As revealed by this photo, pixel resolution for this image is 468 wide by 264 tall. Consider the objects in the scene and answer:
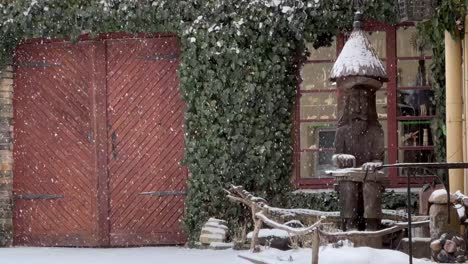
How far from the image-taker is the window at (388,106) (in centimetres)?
1140

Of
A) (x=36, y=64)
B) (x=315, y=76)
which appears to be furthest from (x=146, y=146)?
(x=315, y=76)

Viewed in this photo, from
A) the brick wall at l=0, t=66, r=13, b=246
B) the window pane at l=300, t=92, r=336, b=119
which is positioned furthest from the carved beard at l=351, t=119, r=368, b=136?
the brick wall at l=0, t=66, r=13, b=246

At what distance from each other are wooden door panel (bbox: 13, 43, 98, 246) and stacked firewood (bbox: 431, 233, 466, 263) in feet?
20.0

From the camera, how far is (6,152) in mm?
12148

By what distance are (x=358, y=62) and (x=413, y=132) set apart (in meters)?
3.10

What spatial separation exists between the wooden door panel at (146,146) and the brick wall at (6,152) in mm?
1330

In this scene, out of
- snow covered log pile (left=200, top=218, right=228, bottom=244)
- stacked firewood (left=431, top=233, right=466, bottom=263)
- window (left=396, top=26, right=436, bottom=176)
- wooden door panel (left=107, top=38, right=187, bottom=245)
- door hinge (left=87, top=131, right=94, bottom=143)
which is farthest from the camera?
door hinge (left=87, top=131, right=94, bottom=143)

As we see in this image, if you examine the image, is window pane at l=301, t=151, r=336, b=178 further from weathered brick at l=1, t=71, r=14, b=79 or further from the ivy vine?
weathered brick at l=1, t=71, r=14, b=79

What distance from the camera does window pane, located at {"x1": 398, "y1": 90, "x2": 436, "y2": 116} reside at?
1140cm

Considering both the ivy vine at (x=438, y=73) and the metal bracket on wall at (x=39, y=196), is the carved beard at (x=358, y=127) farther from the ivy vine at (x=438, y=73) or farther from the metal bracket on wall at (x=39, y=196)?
the metal bracket on wall at (x=39, y=196)


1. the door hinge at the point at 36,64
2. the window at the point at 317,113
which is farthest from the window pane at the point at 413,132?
the door hinge at the point at 36,64

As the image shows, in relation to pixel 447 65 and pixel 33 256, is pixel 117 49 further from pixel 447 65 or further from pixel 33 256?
pixel 447 65

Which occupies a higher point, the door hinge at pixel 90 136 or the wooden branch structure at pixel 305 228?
the door hinge at pixel 90 136

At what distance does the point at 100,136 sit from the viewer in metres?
12.0
